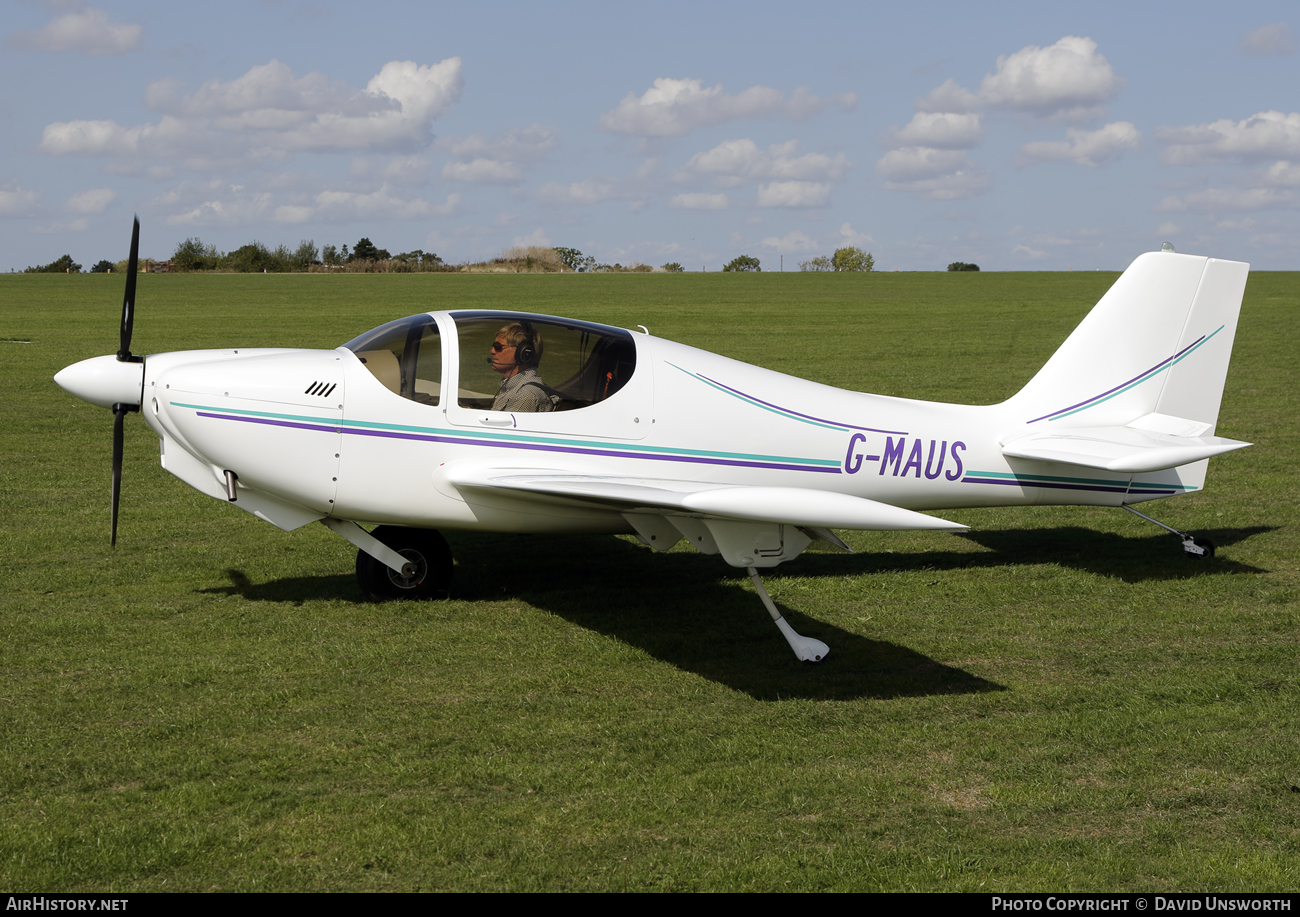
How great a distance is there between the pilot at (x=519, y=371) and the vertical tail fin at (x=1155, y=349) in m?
4.00

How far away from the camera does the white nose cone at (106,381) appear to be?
6777 mm

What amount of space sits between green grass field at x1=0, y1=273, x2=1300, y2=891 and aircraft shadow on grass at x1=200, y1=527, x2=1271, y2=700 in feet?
0.12

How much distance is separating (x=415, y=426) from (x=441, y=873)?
138 inches

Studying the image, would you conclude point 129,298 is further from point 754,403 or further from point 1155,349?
point 1155,349

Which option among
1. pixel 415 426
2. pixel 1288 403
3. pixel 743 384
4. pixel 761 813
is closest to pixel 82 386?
pixel 415 426

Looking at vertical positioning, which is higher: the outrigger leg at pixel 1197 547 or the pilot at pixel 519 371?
the pilot at pixel 519 371

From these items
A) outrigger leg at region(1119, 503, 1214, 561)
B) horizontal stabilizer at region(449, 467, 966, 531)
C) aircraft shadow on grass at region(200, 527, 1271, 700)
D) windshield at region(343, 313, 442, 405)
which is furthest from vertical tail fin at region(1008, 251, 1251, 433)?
windshield at region(343, 313, 442, 405)

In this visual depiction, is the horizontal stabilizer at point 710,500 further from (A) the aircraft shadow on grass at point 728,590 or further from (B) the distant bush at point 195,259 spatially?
(B) the distant bush at point 195,259

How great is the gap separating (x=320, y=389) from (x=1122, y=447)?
581 cm

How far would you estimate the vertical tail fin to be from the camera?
8734mm

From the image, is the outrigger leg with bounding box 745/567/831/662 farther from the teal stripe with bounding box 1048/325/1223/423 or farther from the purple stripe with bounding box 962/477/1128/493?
the teal stripe with bounding box 1048/325/1223/423

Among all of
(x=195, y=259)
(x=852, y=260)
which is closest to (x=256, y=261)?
(x=195, y=259)

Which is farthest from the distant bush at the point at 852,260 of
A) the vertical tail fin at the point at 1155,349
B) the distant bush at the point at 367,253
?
the vertical tail fin at the point at 1155,349
